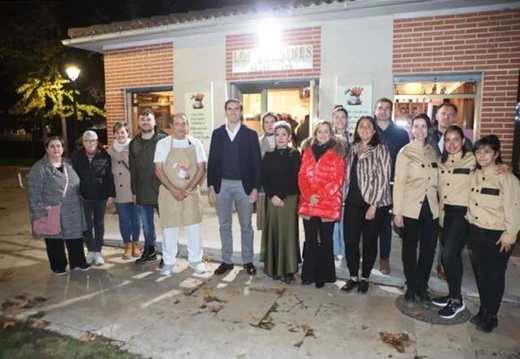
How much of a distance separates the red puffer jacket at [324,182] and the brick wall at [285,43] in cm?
375

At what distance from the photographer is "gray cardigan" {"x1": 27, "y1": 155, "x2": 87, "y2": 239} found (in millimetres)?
4926

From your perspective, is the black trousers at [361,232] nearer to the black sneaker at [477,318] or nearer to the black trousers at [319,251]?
the black trousers at [319,251]

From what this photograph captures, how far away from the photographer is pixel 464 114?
7.11m

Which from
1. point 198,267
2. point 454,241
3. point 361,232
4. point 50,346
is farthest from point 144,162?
point 454,241

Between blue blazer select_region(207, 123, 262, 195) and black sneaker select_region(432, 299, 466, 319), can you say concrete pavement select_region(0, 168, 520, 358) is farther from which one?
blue blazer select_region(207, 123, 262, 195)

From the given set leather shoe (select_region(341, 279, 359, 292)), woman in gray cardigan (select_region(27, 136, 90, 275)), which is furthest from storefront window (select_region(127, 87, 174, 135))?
leather shoe (select_region(341, 279, 359, 292))

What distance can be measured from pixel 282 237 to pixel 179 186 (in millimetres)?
1408

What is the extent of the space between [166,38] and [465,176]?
7.19m

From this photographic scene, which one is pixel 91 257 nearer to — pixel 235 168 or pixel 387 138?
pixel 235 168

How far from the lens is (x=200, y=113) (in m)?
8.89

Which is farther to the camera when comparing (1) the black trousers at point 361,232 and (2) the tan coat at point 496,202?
Answer: (1) the black trousers at point 361,232

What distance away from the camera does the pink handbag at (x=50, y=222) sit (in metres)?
4.97

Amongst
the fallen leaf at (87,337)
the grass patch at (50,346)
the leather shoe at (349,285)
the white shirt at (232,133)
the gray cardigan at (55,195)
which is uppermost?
the white shirt at (232,133)

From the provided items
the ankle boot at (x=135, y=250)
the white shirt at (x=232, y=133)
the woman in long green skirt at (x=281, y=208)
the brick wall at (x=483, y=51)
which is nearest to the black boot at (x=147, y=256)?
the ankle boot at (x=135, y=250)
